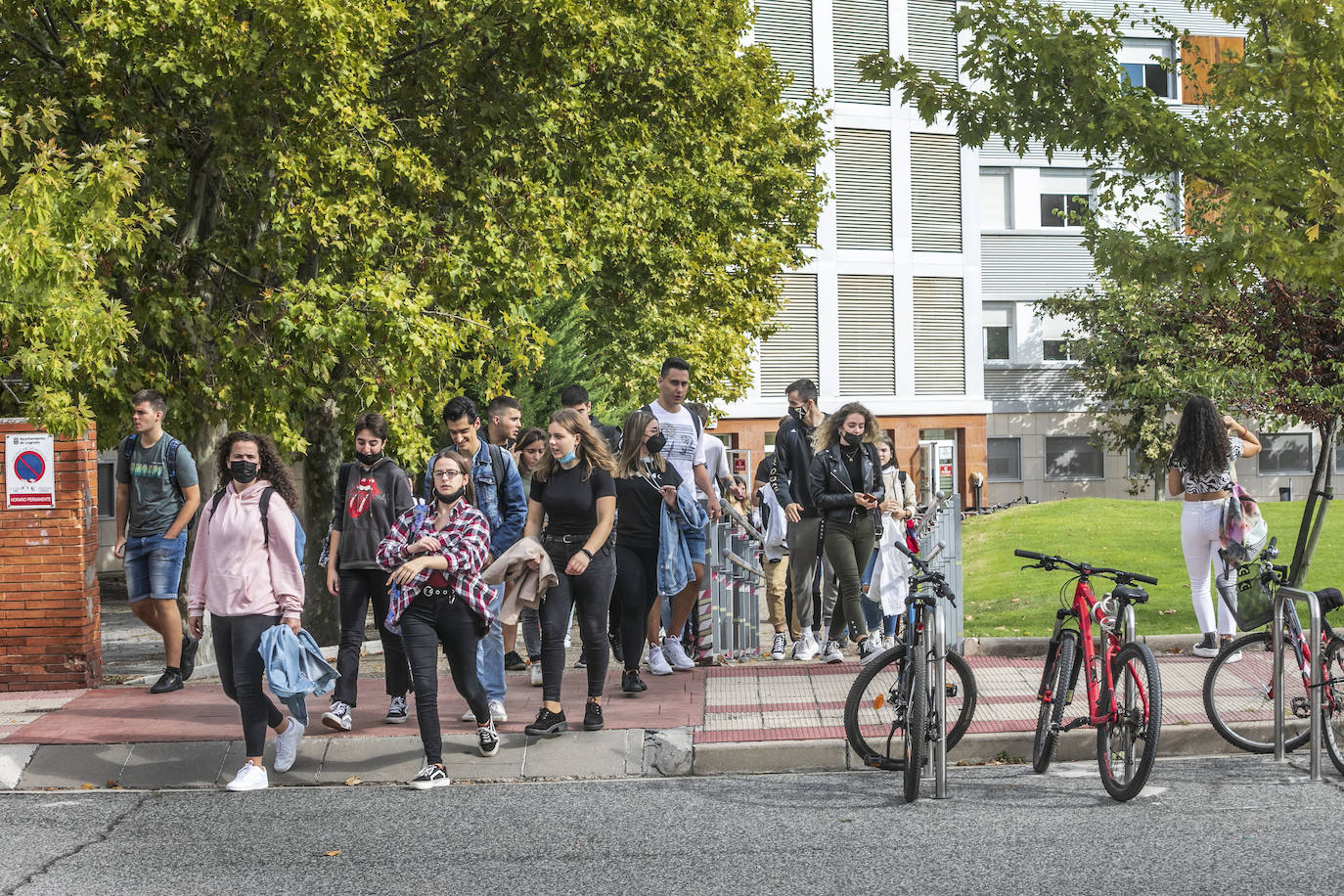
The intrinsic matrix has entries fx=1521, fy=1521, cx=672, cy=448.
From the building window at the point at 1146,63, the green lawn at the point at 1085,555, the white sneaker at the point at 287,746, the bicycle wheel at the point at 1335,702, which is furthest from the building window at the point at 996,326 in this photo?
the white sneaker at the point at 287,746

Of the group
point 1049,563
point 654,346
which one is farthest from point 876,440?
point 654,346

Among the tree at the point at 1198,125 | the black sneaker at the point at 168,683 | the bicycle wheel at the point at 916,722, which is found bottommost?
the black sneaker at the point at 168,683

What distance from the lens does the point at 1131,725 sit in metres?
7.06

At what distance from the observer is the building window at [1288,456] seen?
46.6m

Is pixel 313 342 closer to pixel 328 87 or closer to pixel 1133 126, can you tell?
pixel 328 87

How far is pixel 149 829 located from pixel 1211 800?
4948mm

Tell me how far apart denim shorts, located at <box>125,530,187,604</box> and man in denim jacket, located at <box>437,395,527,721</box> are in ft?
8.26

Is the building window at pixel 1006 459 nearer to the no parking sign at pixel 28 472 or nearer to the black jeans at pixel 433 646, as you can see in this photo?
the no parking sign at pixel 28 472

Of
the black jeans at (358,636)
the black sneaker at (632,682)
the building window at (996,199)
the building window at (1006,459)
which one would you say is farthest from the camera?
the building window at (1006,459)

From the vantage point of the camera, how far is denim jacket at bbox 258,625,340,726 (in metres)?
7.73

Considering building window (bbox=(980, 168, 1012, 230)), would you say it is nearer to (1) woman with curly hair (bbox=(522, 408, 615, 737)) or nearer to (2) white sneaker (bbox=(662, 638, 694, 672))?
(2) white sneaker (bbox=(662, 638, 694, 672))

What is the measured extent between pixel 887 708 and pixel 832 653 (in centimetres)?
335

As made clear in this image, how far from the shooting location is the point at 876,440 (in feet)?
36.8

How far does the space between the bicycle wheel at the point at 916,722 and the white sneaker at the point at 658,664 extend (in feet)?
10.9
